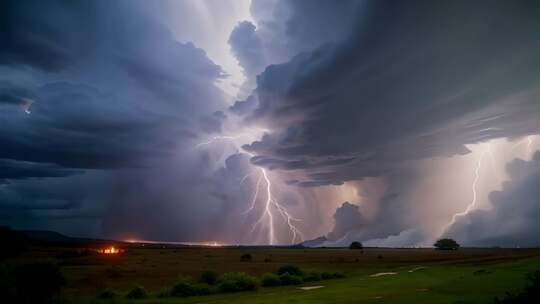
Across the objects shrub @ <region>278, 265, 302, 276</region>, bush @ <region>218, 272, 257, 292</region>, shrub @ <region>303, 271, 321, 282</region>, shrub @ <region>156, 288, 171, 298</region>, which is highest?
shrub @ <region>278, 265, 302, 276</region>

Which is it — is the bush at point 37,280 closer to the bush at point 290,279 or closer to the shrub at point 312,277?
the bush at point 290,279

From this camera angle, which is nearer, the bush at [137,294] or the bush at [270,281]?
the bush at [137,294]

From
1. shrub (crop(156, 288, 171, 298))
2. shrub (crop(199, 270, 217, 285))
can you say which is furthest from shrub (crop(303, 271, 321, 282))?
shrub (crop(156, 288, 171, 298))

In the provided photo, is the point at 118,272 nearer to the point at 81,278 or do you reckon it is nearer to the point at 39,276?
the point at 81,278

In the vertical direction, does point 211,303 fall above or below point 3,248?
below

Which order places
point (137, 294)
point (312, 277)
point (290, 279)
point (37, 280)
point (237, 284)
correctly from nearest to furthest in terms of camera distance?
point (37, 280)
point (137, 294)
point (237, 284)
point (290, 279)
point (312, 277)

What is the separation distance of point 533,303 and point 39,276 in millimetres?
37801

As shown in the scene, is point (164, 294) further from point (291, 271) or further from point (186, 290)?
point (291, 271)

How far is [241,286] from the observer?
167 feet

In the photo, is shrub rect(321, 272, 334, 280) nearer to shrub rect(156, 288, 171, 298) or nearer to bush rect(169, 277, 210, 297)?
bush rect(169, 277, 210, 297)

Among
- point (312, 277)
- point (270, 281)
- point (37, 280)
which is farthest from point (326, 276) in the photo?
point (37, 280)

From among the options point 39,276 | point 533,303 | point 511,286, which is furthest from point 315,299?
point 39,276

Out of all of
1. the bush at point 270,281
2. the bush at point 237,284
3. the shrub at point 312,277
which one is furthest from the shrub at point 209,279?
the shrub at point 312,277

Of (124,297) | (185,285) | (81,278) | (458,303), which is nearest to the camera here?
(458,303)
